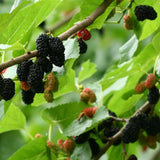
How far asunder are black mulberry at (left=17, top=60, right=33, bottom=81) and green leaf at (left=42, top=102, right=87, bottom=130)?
0.43 m

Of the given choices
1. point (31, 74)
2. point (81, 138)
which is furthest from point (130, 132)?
point (31, 74)

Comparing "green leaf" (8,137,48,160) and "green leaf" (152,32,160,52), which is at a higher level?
"green leaf" (152,32,160,52)

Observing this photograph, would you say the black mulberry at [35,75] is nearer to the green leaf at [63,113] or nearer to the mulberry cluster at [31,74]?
the mulberry cluster at [31,74]

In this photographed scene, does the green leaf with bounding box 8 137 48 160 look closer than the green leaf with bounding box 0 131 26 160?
Yes

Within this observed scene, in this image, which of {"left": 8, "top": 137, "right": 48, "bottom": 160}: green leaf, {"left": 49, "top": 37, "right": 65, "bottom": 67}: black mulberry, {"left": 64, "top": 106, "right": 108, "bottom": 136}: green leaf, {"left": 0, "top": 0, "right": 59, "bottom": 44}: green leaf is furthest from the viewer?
{"left": 8, "top": 137, "right": 48, "bottom": 160}: green leaf

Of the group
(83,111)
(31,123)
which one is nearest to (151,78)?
(83,111)

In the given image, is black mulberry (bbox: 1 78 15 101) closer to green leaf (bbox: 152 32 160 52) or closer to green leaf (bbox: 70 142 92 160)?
green leaf (bbox: 70 142 92 160)

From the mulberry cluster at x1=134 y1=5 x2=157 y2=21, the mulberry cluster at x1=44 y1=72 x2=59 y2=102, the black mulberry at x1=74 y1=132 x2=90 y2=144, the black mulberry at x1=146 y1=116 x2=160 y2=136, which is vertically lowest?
the black mulberry at x1=146 y1=116 x2=160 y2=136

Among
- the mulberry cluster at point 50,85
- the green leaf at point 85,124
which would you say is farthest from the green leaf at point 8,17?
the green leaf at point 85,124

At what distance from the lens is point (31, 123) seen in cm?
328

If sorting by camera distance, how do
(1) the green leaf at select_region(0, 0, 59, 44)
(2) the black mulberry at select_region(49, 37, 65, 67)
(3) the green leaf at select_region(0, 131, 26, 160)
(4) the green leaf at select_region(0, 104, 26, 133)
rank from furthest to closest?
(3) the green leaf at select_region(0, 131, 26, 160) → (4) the green leaf at select_region(0, 104, 26, 133) → (1) the green leaf at select_region(0, 0, 59, 44) → (2) the black mulberry at select_region(49, 37, 65, 67)

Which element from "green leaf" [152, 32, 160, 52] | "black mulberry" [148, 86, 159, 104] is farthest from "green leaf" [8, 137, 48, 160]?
"green leaf" [152, 32, 160, 52]

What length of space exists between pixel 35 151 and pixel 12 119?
1.01 feet

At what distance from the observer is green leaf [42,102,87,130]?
1.66m
